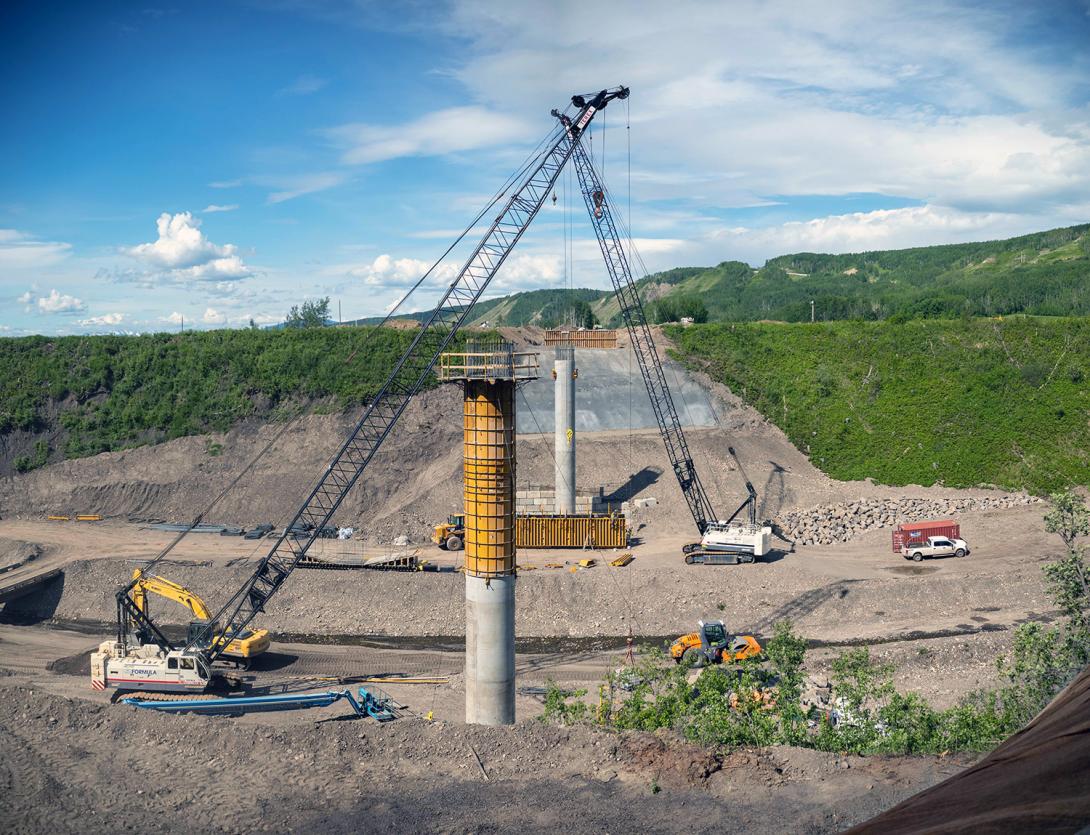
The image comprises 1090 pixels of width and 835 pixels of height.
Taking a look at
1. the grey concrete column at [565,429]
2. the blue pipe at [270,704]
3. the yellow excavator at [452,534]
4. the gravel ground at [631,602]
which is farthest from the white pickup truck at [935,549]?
the blue pipe at [270,704]

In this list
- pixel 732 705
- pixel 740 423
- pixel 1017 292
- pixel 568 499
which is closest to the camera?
pixel 732 705

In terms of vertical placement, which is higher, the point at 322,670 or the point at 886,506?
the point at 886,506

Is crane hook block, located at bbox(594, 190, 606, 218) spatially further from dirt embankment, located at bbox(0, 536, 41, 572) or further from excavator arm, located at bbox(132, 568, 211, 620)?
dirt embankment, located at bbox(0, 536, 41, 572)

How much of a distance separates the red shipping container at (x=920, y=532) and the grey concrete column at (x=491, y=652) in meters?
27.0

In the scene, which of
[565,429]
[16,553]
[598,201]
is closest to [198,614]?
[16,553]

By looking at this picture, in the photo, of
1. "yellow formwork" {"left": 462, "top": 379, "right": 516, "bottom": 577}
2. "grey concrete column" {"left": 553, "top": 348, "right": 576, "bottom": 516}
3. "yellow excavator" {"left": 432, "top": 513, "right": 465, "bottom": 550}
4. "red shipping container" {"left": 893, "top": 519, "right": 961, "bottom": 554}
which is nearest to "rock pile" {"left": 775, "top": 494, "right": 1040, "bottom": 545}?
"red shipping container" {"left": 893, "top": 519, "right": 961, "bottom": 554}

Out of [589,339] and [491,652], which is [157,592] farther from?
[589,339]

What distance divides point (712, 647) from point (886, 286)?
453ft

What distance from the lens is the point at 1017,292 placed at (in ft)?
380

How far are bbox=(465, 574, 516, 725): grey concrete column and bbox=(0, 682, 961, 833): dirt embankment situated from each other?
9.60 feet

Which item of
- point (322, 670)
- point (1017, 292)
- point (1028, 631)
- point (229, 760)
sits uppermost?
point (1017, 292)

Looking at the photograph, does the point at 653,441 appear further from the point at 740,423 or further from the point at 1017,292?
the point at 1017,292

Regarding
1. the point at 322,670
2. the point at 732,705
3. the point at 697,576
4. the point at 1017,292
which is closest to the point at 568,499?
the point at 697,576

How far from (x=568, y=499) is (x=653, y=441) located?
11845 millimetres
